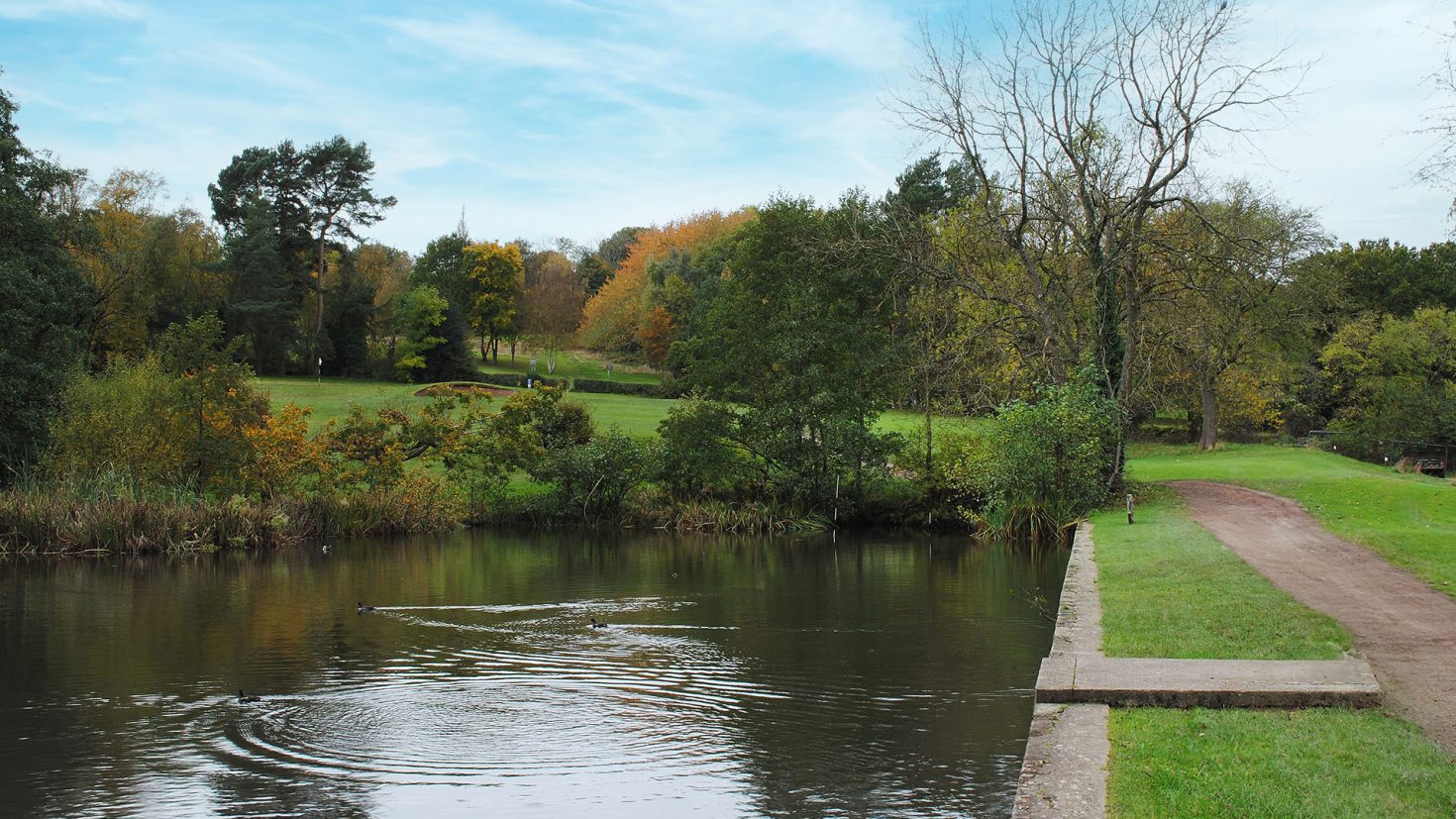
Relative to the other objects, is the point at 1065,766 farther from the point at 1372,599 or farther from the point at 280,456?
the point at 280,456

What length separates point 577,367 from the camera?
8388 centimetres

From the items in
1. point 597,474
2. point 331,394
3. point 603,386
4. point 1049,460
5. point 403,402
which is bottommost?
point 597,474

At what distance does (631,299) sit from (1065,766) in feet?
252

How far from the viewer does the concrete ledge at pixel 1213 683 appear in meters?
7.70

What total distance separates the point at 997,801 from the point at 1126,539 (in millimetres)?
12248

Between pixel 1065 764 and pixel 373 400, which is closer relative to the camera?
pixel 1065 764

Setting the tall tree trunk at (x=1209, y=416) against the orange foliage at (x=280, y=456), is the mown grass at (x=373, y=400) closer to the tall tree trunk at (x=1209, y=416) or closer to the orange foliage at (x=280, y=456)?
the orange foliage at (x=280, y=456)

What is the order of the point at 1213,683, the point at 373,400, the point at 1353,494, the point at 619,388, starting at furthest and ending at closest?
1. the point at 619,388
2. the point at 373,400
3. the point at 1353,494
4. the point at 1213,683

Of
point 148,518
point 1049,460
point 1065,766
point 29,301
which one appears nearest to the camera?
point 1065,766

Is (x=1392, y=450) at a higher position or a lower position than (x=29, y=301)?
lower

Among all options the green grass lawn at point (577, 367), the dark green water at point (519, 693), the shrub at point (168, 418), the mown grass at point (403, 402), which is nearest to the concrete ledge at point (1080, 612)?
the dark green water at point (519, 693)

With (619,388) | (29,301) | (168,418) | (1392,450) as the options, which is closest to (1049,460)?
(168,418)

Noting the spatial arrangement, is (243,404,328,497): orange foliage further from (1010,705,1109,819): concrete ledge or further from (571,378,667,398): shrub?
(571,378,667,398): shrub

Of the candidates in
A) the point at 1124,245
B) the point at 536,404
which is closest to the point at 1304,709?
the point at 1124,245
